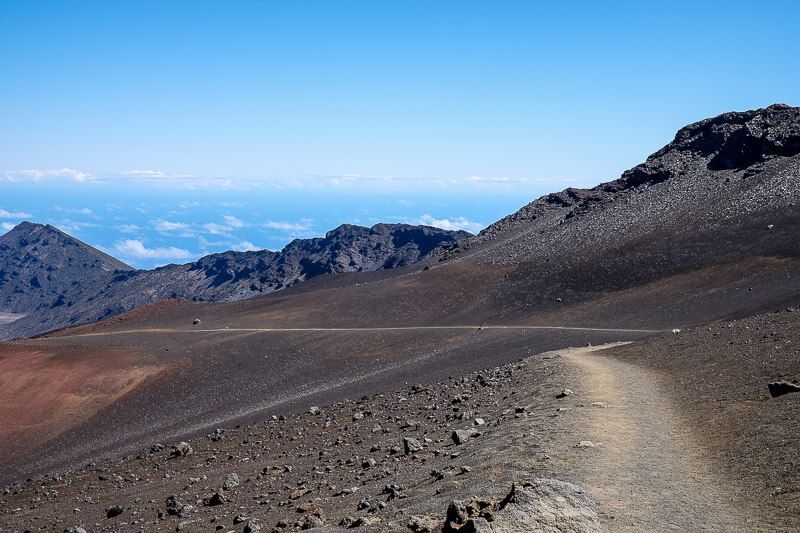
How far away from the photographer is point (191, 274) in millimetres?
131875

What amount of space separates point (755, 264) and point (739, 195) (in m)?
13.5

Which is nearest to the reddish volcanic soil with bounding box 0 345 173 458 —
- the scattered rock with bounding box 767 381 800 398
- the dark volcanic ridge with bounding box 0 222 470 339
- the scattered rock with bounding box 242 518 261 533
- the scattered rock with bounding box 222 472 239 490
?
the scattered rock with bounding box 222 472 239 490

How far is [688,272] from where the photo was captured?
4078cm

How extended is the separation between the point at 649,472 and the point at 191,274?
12871cm

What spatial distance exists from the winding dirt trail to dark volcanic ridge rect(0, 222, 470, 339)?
87.0m

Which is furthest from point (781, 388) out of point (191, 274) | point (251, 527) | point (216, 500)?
point (191, 274)

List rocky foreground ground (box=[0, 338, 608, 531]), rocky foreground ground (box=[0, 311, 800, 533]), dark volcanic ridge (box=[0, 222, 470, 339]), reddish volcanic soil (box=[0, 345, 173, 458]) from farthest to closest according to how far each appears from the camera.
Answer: dark volcanic ridge (box=[0, 222, 470, 339]) → reddish volcanic soil (box=[0, 345, 173, 458]) → rocky foreground ground (box=[0, 338, 608, 531]) → rocky foreground ground (box=[0, 311, 800, 533])

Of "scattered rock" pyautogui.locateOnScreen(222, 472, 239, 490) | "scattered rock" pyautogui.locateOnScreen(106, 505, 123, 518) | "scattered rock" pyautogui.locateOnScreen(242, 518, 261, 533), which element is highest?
"scattered rock" pyautogui.locateOnScreen(242, 518, 261, 533)

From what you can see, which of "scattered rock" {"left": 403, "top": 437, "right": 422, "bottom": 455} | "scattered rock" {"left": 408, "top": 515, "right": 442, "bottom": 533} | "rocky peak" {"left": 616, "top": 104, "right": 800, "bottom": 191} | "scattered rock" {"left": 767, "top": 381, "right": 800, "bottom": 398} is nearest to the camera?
"scattered rock" {"left": 408, "top": 515, "right": 442, "bottom": 533}

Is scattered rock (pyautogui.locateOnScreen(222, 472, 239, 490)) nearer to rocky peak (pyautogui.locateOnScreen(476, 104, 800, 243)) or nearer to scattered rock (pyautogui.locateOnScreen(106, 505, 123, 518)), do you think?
scattered rock (pyautogui.locateOnScreen(106, 505, 123, 518))

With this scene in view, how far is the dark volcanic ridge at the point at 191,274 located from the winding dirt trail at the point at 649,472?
3427 inches

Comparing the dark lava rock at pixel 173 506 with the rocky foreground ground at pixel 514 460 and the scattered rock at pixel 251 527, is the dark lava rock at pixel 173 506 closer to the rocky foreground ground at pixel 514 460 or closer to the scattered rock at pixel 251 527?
the rocky foreground ground at pixel 514 460

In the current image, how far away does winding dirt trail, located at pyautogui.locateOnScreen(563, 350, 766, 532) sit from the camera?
898 centimetres

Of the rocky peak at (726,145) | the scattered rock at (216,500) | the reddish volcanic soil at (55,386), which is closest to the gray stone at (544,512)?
the scattered rock at (216,500)
